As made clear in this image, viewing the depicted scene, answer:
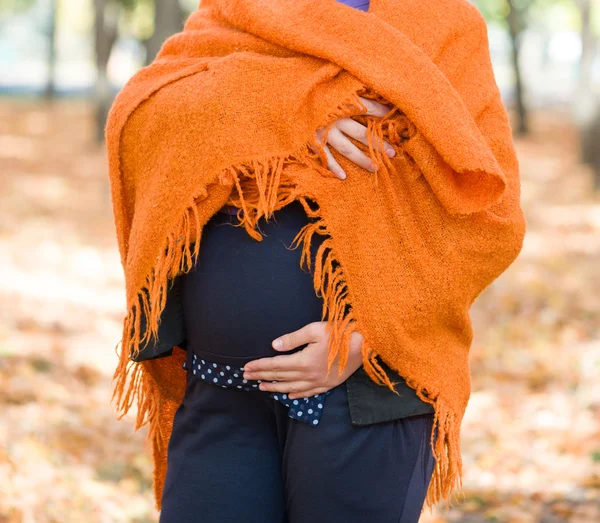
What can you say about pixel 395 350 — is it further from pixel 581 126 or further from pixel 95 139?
pixel 95 139

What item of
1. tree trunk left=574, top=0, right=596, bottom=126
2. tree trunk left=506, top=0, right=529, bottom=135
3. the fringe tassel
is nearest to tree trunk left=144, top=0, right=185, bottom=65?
the fringe tassel

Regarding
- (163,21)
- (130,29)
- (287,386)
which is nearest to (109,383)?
(287,386)

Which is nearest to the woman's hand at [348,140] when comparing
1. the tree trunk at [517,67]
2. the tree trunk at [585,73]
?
the tree trunk at [585,73]

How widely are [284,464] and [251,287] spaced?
42 centimetres

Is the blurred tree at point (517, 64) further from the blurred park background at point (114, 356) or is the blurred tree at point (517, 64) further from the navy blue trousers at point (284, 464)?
the navy blue trousers at point (284, 464)

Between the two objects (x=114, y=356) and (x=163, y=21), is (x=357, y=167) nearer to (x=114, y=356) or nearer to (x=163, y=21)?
(x=114, y=356)

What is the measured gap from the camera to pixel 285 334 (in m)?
1.57

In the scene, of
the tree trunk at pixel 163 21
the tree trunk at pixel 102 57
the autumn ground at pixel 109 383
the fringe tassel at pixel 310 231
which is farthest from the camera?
the tree trunk at pixel 102 57

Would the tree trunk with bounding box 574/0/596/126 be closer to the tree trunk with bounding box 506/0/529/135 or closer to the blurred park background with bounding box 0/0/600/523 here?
the blurred park background with bounding box 0/0/600/523

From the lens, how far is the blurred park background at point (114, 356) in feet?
11.5

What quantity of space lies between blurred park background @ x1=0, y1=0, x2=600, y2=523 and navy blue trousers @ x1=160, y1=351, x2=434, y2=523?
161 centimetres

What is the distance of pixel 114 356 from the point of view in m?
5.04

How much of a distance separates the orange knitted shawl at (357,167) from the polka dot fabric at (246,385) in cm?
14

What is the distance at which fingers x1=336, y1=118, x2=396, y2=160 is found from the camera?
158 centimetres
